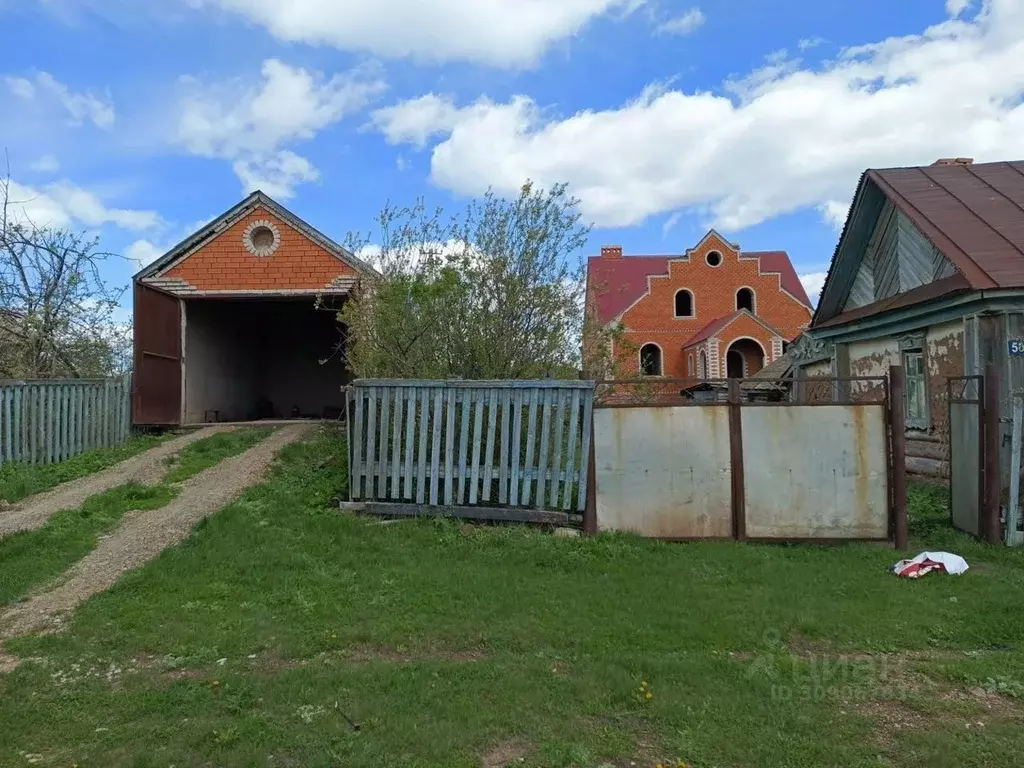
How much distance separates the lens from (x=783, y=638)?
4.54 meters

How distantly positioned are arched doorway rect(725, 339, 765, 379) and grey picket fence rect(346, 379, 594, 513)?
27127mm

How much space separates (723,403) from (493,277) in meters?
3.76

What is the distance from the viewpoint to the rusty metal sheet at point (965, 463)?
714 cm

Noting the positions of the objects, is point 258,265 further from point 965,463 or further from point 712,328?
point 712,328

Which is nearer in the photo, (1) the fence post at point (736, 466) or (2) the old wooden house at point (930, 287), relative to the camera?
(1) the fence post at point (736, 466)

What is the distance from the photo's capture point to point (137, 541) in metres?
6.64

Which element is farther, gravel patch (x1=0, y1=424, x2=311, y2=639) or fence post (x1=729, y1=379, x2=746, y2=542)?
fence post (x1=729, y1=379, x2=746, y2=542)

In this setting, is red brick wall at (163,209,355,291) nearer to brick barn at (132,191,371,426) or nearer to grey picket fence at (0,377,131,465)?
brick barn at (132,191,371,426)

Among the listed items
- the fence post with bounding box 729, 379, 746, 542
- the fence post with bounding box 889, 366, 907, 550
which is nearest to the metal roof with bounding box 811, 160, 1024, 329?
the fence post with bounding box 889, 366, 907, 550

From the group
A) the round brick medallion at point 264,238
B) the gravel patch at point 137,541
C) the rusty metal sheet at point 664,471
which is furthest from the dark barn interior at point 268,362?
the rusty metal sheet at point 664,471

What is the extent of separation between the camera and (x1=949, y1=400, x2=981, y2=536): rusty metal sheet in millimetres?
7141

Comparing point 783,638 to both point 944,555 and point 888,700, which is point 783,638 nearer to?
point 888,700

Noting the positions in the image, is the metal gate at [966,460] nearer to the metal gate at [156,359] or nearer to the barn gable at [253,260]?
the barn gable at [253,260]

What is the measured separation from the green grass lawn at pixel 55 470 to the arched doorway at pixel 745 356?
26.5 m
